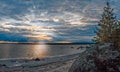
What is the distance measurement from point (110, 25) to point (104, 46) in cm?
3910

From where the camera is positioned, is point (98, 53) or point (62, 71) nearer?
point (98, 53)

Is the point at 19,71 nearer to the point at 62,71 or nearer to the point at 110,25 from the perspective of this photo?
the point at 62,71

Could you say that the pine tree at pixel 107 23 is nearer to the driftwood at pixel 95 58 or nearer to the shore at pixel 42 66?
the shore at pixel 42 66

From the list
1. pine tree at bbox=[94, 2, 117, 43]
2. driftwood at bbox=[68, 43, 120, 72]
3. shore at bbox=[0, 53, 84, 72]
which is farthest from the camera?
pine tree at bbox=[94, 2, 117, 43]

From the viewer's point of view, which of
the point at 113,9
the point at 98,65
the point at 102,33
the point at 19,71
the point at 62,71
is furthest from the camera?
the point at 113,9

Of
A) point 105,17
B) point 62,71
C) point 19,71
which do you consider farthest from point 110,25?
point 62,71

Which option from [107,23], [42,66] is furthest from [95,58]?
[107,23]

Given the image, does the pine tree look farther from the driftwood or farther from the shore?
the driftwood

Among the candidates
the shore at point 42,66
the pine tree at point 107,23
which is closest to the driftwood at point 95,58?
the shore at point 42,66

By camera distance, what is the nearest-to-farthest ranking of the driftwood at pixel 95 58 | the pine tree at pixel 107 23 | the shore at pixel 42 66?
the driftwood at pixel 95 58 < the shore at pixel 42 66 < the pine tree at pixel 107 23

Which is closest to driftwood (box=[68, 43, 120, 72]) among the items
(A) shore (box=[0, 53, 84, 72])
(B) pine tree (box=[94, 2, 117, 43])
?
(A) shore (box=[0, 53, 84, 72])

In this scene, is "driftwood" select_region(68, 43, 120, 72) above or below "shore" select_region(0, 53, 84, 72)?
above

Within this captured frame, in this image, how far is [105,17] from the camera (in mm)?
49312

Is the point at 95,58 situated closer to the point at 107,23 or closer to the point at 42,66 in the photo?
the point at 42,66
